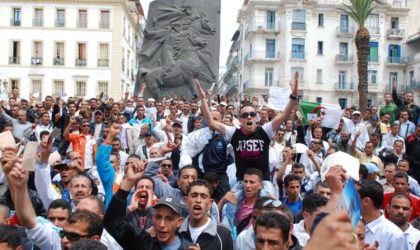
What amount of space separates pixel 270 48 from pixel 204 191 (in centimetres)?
5084

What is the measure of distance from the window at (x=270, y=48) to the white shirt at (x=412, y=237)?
4997 centimetres

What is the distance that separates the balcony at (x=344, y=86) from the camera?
176 feet

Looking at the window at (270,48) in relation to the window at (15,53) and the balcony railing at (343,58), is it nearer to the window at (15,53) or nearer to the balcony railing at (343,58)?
the balcony railing at (343,58)

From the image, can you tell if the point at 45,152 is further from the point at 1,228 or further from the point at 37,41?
the point at 37,41

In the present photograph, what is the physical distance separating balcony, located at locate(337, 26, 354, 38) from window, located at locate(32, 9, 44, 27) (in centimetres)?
2772

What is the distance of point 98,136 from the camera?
11008 millimetres

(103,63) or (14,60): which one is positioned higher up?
(14,60)

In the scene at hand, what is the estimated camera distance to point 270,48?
54812mm

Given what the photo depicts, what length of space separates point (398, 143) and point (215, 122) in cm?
502

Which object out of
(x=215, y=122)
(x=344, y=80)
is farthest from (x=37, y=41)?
(x=215, y=122)

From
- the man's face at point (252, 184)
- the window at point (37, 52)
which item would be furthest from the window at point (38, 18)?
the man's face at point (252, 184)

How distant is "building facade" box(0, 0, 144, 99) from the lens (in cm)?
4812

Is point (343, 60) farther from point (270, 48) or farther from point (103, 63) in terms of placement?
point (103, 63)

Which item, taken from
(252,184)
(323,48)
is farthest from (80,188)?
(323,48)
